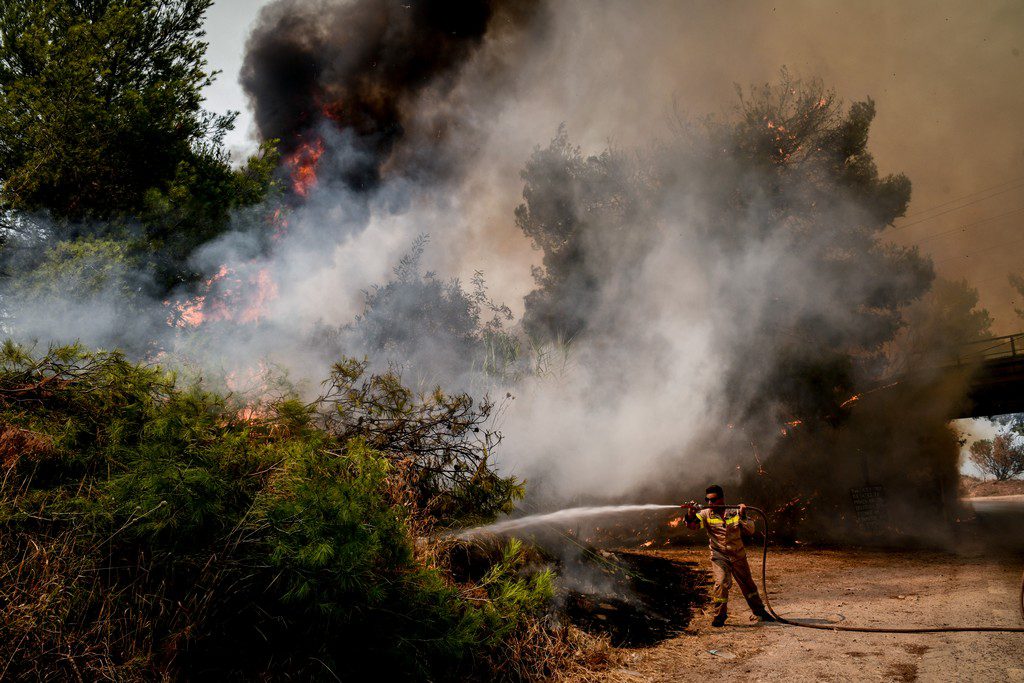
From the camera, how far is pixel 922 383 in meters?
18.3

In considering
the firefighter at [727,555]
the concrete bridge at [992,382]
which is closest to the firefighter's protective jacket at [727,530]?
the firefighter at [727,555]

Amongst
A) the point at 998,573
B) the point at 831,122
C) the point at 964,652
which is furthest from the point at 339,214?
the point at 831,122

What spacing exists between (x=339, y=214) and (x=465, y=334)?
4.79m

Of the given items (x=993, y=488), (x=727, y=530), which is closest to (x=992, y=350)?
(x=727, y=530)

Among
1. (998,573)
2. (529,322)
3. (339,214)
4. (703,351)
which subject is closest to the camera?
(998,573)

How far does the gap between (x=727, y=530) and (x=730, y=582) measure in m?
0.62

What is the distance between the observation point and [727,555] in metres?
7.08

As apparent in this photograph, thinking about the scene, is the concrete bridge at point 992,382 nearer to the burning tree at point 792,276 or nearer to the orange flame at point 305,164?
the burning tree at point 792,276

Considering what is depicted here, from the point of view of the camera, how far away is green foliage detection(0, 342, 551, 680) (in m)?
2.91

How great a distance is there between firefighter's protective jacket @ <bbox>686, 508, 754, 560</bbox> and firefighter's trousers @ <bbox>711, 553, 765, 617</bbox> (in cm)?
8

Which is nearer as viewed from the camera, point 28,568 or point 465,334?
point 28,568

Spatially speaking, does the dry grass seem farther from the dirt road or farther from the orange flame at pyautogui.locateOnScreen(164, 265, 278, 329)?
the orange flame at pyautogui.locateOnScreen(164, 265, 278, 329)

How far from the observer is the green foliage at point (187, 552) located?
2.91 meters

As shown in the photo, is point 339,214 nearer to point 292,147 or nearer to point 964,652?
point 292,147
